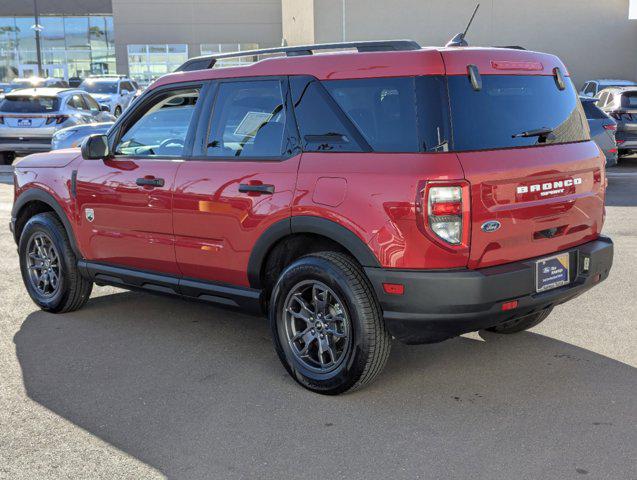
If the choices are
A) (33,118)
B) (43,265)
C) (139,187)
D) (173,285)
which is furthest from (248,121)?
(33,118)

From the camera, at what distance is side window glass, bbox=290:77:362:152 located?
434 cm

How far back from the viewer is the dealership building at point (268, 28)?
34.0 metres

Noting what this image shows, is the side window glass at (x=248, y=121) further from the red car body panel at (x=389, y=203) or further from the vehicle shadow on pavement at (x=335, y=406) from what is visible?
the vehicle shadow on pavement at (x=335, y=406)

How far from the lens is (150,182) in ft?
17.4

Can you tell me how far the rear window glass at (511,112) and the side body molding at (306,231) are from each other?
2.35 feet

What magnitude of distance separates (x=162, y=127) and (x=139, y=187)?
451 millimetres

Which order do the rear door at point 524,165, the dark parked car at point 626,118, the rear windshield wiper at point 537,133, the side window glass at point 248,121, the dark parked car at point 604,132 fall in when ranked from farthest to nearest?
the dark parked car at point 626,118 < the dark parked car at point 604,132 < the side window glass at point 248,121 < the rear windshield wiper at point 537,133 < the rear door at point 524,165

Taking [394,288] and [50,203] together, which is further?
[50,203]

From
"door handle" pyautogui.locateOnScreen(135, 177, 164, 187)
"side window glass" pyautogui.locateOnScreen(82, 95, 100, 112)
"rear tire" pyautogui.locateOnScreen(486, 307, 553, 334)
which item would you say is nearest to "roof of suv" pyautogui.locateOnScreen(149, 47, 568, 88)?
"door handle" pyautogui.locateOnScreen(135, 177, 164, 187)

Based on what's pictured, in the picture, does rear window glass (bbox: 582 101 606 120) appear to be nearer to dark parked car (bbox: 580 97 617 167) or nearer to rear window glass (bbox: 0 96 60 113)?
dark parked car (bbox: 580 97 617 167)

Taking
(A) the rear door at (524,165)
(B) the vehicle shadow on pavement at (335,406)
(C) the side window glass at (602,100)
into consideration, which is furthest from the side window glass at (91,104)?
(A) the rear door at (524,165)

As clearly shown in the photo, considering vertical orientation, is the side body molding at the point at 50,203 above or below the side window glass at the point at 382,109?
below

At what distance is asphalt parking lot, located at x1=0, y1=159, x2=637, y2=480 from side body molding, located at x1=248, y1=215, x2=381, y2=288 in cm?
67

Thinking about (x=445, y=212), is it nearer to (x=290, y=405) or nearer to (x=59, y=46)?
(x=290, y=405)
